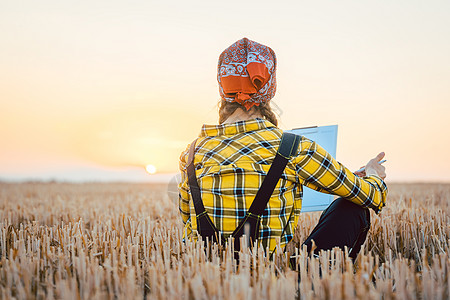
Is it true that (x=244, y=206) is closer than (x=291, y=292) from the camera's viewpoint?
No

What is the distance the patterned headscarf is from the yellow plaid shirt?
163mm

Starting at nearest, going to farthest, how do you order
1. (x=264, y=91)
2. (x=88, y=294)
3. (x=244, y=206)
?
(x=88, y=294) < (x=244, y=206) < (x=264, y=91)

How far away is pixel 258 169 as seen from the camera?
222 cm

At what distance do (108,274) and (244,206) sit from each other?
737 millimetres

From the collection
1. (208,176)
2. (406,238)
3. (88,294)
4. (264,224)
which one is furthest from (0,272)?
(406,238)

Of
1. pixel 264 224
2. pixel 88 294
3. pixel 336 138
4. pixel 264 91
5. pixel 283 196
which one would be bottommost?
pixel 88 294

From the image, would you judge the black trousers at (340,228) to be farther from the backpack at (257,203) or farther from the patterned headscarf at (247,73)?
the patterned headscarf at (247,73)

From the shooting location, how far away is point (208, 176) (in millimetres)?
2293

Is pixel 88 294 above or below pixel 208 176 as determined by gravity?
below

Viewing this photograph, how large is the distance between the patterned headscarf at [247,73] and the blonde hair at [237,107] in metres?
0.03

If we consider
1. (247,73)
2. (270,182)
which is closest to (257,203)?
(270,182)

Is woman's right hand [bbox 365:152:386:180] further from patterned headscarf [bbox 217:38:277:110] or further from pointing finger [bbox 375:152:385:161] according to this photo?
patterned headscarf [bbox 217:38:277:110]

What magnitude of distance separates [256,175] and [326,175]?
38 centimetres

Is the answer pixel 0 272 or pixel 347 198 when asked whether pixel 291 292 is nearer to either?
pixel 347 198
